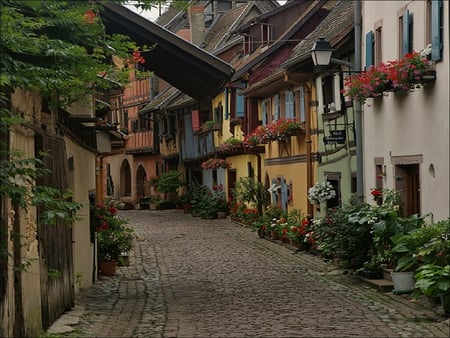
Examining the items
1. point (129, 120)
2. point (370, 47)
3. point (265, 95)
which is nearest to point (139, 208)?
point (129, 120)

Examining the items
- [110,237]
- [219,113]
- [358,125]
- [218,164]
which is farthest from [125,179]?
[358,125]

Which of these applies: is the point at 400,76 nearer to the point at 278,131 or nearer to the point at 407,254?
the point at 407,254

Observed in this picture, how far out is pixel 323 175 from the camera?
2170 cm

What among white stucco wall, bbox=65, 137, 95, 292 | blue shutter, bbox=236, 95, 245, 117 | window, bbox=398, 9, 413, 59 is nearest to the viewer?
white stucco wall, bbox=65, 137, 95, 292

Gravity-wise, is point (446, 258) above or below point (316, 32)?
below

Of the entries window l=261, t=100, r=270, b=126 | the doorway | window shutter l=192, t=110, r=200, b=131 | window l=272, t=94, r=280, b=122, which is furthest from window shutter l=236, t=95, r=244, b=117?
the doorway

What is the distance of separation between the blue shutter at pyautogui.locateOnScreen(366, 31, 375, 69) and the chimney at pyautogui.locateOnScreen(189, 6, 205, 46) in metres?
29.0

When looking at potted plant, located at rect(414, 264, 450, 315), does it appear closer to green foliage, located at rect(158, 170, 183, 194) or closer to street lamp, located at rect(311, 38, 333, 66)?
street lamp, located at rect(311, 38, 333, 66)

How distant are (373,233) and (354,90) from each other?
2.35 meters

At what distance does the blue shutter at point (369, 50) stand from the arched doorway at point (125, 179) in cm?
3974

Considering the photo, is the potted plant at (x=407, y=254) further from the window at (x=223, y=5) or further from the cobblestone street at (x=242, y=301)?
the window at (x=223, y=5)

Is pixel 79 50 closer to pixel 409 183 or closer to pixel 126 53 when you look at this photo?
pixel 126 53

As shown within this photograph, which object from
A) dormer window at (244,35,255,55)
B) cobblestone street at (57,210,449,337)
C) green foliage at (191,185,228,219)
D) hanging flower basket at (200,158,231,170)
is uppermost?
dormer window at (244,35,255,55)

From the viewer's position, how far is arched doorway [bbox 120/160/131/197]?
56228mm
